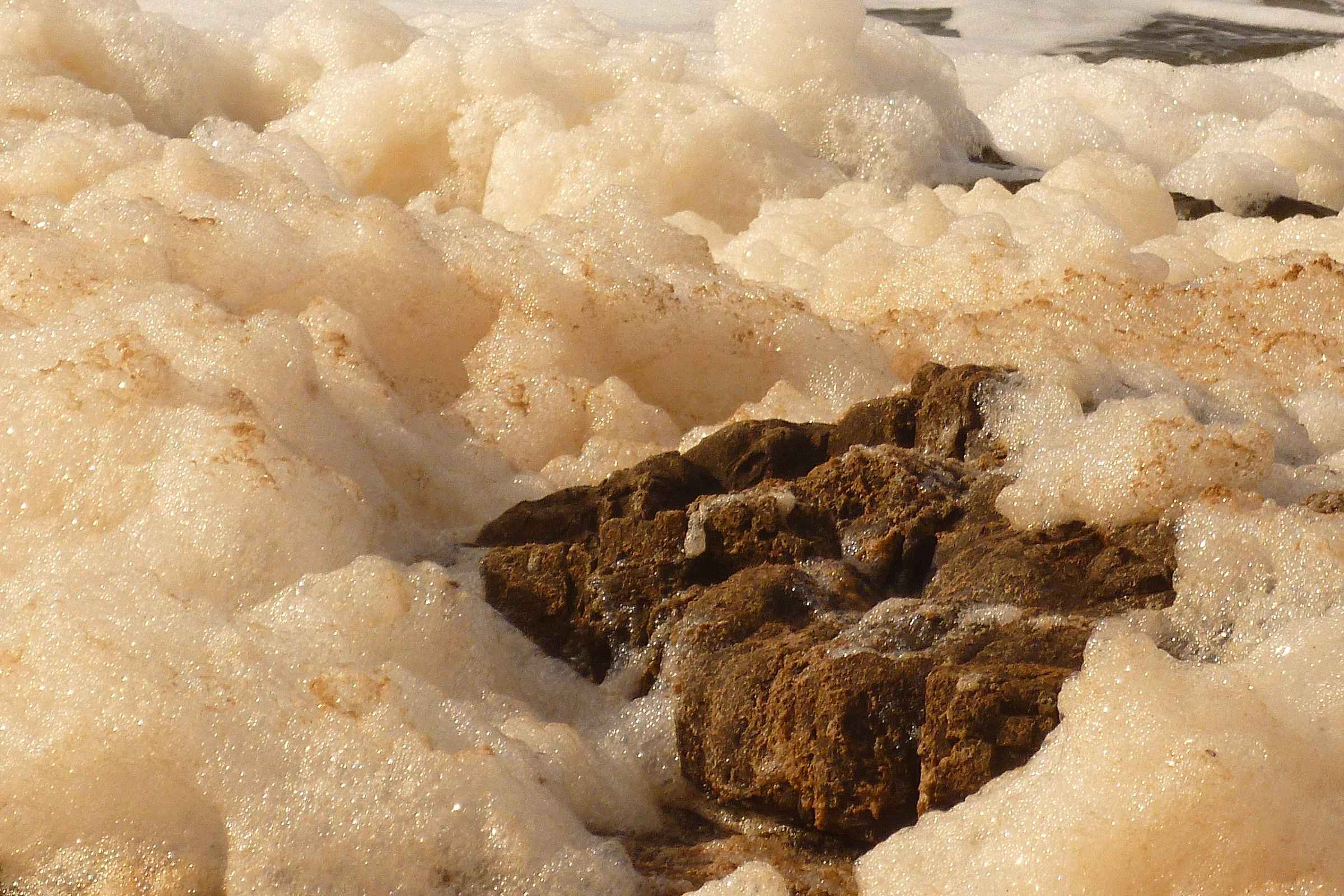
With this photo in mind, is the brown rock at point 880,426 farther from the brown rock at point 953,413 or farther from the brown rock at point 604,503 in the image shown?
the brown rock at point 604,503

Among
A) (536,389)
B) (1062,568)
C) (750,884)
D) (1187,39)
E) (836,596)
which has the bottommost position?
(1187,39)

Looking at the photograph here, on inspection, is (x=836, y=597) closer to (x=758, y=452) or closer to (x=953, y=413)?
(x=758, y=452)

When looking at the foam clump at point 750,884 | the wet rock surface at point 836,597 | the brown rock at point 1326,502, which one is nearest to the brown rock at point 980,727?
the wet rock surface at point 836,597

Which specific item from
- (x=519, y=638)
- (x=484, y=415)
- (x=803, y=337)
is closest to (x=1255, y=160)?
(x=803, y=337)

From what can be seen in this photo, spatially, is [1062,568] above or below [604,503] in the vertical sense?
above

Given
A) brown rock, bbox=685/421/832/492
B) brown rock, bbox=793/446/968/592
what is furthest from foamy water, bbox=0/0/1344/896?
brown rock, bbox=685/421/832/492

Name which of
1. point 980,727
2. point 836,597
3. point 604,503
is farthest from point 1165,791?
point 604,503
